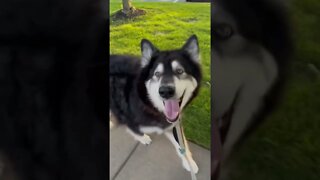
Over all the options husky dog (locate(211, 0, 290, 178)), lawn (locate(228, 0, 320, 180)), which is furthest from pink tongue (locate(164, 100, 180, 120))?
lawn (locate(228, 0, 320, 180))

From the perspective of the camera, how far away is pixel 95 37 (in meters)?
1.33

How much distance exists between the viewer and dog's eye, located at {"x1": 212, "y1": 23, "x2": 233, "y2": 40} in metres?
1.28

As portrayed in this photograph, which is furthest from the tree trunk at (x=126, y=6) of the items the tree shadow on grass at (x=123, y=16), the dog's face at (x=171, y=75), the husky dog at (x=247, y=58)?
the husky dog at (x=247, y=58)

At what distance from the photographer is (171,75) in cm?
127

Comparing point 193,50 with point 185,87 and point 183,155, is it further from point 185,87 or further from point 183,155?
point 183,155

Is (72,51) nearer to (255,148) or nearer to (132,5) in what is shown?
(132,5)

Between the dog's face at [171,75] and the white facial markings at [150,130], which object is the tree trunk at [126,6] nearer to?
the dog's face at [171,75]

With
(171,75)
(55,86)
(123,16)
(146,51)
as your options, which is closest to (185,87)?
(171,75)

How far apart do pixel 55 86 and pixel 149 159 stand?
0.36 meters

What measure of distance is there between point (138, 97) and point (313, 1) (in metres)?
0.56

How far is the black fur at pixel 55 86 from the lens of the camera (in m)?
1.33

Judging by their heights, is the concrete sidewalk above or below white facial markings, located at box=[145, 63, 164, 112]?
below

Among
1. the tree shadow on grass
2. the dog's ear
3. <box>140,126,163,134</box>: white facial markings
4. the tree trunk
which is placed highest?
the tree trunk

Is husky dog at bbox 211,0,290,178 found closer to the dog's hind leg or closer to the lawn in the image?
the lawn
